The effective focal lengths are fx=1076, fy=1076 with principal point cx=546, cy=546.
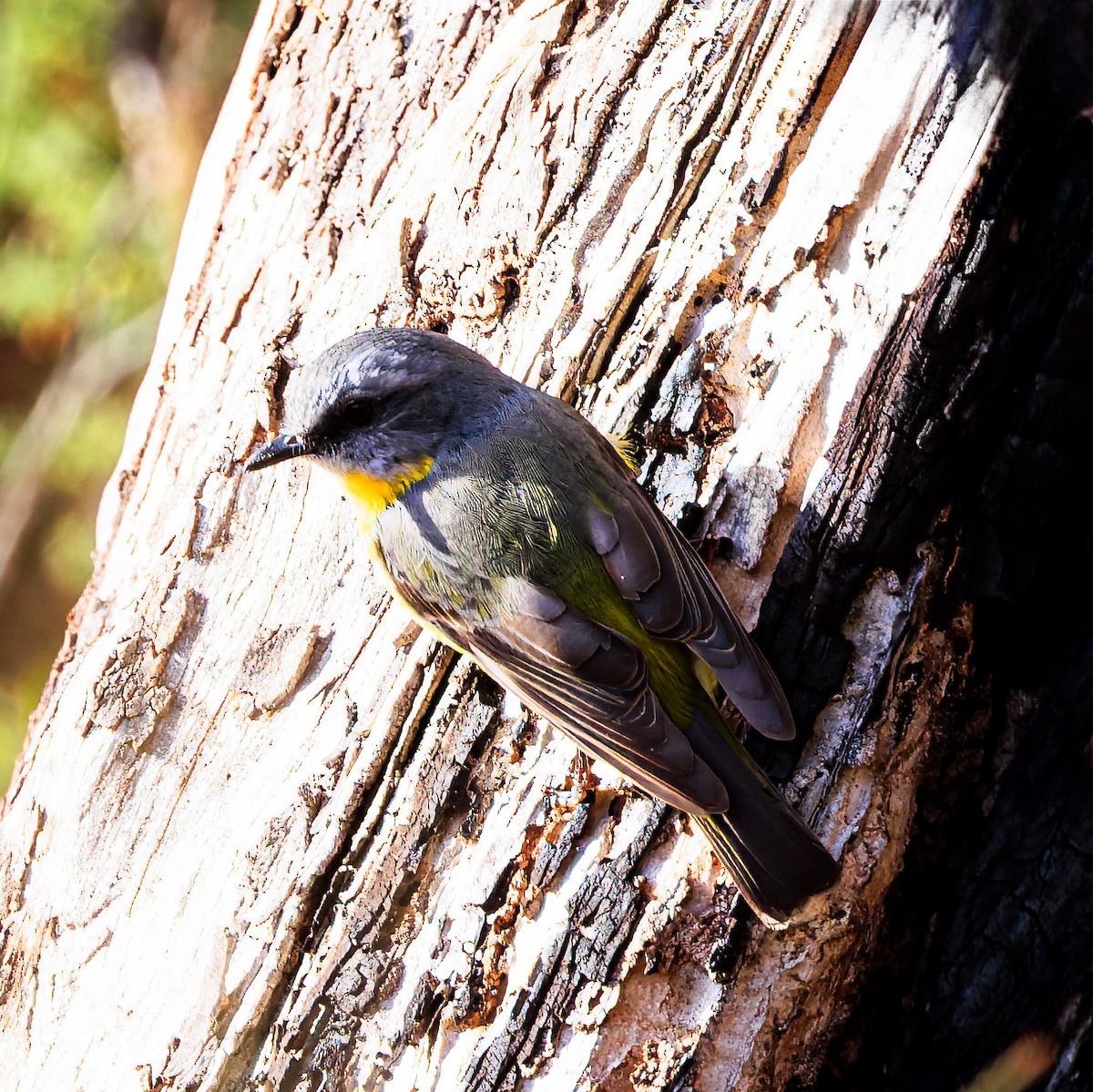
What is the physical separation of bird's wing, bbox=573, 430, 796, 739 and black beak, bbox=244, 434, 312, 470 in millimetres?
719

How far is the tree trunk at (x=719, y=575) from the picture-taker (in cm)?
251

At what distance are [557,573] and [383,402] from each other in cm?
62

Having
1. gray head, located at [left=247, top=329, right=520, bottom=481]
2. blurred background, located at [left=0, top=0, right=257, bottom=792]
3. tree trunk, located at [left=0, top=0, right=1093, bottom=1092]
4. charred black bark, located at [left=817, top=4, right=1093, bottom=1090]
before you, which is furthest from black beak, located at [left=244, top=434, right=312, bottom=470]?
blurred background, located at [left=0, top=0, right=257, bottom=792]

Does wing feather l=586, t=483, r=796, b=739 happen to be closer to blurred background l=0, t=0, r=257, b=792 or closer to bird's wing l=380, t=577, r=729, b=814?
bird's wing l=380, t=577, r=729, b=814

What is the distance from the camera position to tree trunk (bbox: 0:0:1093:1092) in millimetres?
2512

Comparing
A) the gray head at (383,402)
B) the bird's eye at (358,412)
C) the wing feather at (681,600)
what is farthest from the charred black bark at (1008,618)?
the bird's eye at (358,412)

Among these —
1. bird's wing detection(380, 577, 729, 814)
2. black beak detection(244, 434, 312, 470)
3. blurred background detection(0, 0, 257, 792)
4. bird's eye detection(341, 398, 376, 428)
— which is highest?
blurred background detection(0, 0, 257, 792)

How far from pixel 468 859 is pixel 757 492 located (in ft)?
3.86

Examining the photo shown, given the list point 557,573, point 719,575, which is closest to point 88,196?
point 557,573

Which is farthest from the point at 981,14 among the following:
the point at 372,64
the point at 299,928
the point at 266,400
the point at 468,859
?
the point at 299,928

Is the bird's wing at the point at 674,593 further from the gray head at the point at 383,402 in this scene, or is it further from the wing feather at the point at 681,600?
the gray head at the point at 383,402

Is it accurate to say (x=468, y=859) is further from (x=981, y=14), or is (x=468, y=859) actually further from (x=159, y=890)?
(x=981, y=14)

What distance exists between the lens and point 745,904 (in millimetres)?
2520

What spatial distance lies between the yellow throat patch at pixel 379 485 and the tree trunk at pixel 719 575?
26cm
